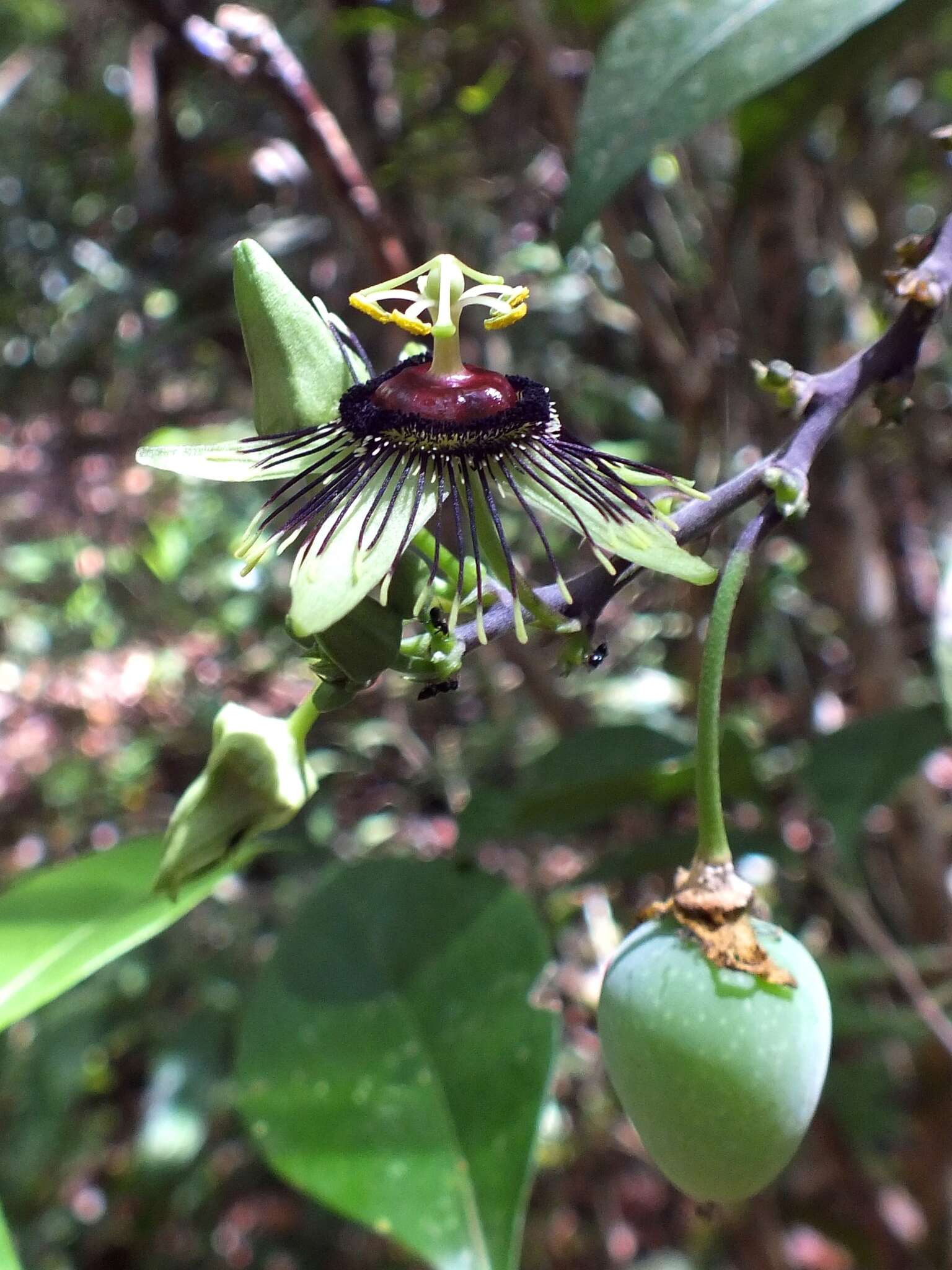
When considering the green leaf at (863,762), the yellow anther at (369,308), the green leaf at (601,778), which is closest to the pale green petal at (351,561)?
the yellow anther at (369,308)

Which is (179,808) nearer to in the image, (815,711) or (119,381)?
(815,711)

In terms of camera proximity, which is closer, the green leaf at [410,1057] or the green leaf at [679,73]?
the green leaf at [410,1057]

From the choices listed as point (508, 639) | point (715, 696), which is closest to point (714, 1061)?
point (715, 696)

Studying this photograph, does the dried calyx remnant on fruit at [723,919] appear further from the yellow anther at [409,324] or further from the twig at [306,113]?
the twig at [306,113]

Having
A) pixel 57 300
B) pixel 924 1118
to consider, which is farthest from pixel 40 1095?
pixel 57 300

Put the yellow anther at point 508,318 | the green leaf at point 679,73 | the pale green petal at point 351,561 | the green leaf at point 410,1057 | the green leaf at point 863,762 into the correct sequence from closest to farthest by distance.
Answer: the pale green petal at point 351,561 → the yellow anther at point 508,318 → the green leaf at point 410,1057 → the green leaf at point 679,73 → the green leaf at point 863,762

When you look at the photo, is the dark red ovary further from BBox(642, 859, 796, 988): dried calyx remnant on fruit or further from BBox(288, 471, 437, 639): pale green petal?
BBox(642, 859, 796, 988): dried calyx remnant on fruit

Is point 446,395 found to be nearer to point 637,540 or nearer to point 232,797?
point 637,540

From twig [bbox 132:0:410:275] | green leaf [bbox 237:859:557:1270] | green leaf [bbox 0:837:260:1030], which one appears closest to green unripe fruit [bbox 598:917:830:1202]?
green leaf [bbox 237:859:557:1270]

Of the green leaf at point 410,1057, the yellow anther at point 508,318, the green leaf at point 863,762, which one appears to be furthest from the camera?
the green leaf at point 863,762
